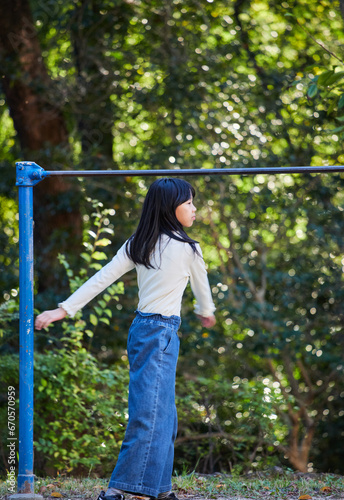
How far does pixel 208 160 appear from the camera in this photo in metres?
6.80

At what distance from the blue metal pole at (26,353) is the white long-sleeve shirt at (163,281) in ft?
0.72

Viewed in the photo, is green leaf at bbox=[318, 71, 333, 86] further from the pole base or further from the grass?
the pole base

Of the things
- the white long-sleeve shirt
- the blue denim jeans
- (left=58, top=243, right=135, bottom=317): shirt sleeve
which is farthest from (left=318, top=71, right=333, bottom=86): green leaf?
the blue denim jeans

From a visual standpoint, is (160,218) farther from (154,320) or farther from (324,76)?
(324,76)

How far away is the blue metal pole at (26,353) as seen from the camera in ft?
9.93

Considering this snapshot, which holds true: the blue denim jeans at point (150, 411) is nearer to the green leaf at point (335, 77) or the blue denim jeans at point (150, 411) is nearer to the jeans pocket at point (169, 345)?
the jeans pocket at point (169, 345)

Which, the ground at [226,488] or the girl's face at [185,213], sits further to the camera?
the ground at [226,488]

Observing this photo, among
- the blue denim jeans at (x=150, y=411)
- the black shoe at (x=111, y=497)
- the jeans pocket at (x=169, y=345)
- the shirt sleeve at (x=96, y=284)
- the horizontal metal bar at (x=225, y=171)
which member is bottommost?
the black shoe at (x=111, y=497)

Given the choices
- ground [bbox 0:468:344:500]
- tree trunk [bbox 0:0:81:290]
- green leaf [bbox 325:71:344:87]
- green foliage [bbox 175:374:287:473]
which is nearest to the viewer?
ground [bbox 0:468:344:500]

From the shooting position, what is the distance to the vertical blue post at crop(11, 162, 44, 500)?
303cm

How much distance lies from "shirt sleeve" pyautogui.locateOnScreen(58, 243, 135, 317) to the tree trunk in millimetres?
4125

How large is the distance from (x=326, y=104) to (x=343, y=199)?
1.04 m

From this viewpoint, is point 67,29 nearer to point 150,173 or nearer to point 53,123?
point 53,123

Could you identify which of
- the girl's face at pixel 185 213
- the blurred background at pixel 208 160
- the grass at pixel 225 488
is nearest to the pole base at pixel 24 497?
the grass at pixel 225 488
